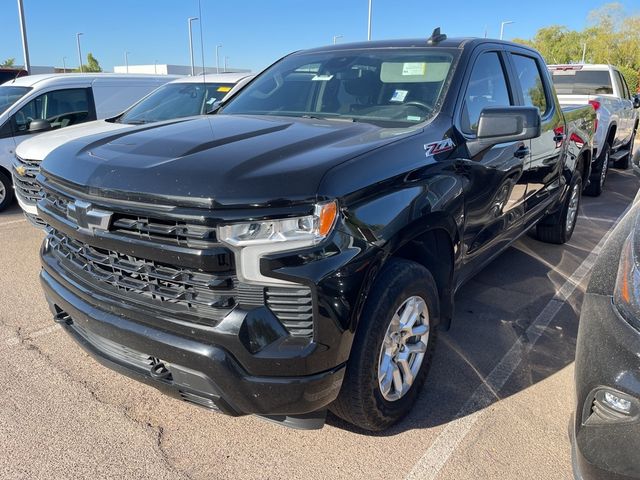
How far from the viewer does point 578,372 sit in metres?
1.94

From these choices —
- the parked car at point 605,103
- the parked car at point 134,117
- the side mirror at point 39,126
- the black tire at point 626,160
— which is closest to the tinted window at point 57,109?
the side mirror at point 39,126

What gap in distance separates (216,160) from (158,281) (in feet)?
1.77

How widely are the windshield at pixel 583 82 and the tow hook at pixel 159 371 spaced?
976 cm

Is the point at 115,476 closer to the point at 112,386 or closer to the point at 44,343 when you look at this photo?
the point at 112,386

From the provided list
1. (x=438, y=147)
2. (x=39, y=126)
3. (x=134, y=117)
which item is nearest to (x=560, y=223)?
(x=438, y=147)

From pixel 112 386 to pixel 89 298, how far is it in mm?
834

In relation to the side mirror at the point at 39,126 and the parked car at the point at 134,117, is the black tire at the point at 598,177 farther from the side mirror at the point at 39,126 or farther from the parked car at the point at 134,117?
the side mirror at the point at 39,126

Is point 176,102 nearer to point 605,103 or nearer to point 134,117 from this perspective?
point 134,117

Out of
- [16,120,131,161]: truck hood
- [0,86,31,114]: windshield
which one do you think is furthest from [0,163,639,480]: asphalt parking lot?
[0,86,31,114]: windshield

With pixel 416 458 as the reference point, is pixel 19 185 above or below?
above

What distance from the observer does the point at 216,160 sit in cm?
214

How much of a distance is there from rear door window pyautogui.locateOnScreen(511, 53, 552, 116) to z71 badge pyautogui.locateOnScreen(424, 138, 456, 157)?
5.20 ft

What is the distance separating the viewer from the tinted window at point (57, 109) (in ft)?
22.5

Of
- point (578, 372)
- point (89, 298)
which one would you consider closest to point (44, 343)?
point (89, 298)
